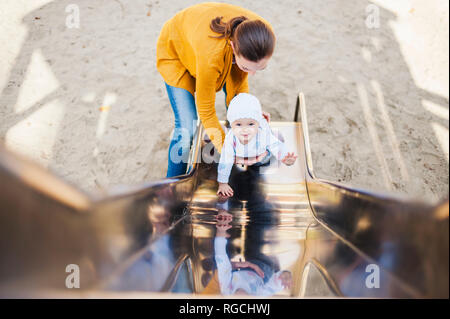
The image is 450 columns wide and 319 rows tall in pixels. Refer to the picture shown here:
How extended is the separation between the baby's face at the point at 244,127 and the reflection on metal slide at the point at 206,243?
335 millimetres

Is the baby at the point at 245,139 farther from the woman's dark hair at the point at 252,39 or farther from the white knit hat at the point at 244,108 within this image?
the woman's dark hair at the point at 252,39

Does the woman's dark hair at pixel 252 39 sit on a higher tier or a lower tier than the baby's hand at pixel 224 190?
higher

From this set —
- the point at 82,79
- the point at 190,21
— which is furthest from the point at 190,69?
the point at 82,79

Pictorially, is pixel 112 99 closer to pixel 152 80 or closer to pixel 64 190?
pixel 152 80

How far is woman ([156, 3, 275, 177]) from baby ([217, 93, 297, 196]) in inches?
2.7

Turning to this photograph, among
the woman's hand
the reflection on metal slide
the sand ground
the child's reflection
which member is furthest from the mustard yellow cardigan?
the sand ground

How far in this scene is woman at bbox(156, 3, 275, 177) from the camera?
0.99 metres

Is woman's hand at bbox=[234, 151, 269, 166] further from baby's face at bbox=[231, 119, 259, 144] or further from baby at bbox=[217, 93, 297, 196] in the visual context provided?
baby's face at bbox=[231, 119, 259, 144]

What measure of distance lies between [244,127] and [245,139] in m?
0.10

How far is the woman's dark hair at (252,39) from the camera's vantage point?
973 millimetres

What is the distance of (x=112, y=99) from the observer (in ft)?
8.23

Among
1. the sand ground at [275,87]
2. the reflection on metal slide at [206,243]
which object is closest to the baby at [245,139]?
the reflection on metal slide at [206,243]

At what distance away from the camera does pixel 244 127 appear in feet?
4.21
